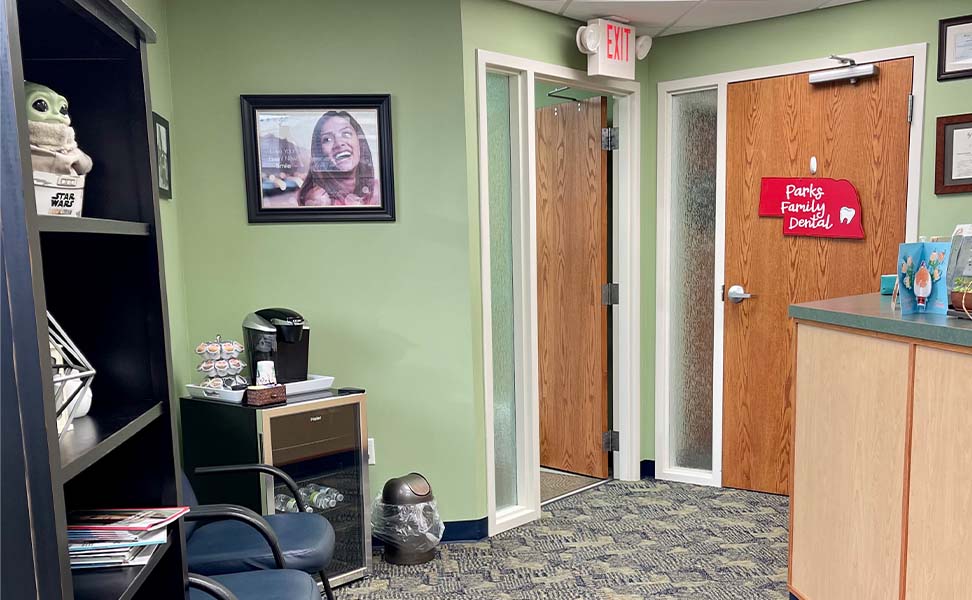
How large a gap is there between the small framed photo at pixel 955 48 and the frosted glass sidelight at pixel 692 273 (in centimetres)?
102

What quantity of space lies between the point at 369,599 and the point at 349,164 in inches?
68.5

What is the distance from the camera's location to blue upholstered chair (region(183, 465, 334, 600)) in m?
2.03

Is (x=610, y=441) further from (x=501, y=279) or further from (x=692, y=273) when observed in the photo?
(x=501, y=279)

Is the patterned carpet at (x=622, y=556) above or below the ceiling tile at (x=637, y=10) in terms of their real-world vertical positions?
below

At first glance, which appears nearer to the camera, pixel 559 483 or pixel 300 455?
pixel 300 455

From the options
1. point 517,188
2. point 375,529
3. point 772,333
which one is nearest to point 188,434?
point 375,529

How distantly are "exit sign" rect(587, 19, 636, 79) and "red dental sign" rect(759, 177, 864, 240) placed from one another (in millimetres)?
908

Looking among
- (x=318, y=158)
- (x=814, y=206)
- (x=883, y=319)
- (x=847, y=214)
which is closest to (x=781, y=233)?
(x=814, y=206)

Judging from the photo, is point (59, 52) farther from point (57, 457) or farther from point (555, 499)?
point (555, 499)

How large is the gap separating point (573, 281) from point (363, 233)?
146 centimetres

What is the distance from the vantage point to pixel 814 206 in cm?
360

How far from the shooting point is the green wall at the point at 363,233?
299 cm

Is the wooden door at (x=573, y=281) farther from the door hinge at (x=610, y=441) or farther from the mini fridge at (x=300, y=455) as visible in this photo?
the mini fridge at (x=300, y=455)

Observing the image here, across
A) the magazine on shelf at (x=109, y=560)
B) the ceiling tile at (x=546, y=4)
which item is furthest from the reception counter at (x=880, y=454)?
the ceiling tile at (x=546, y=4)
